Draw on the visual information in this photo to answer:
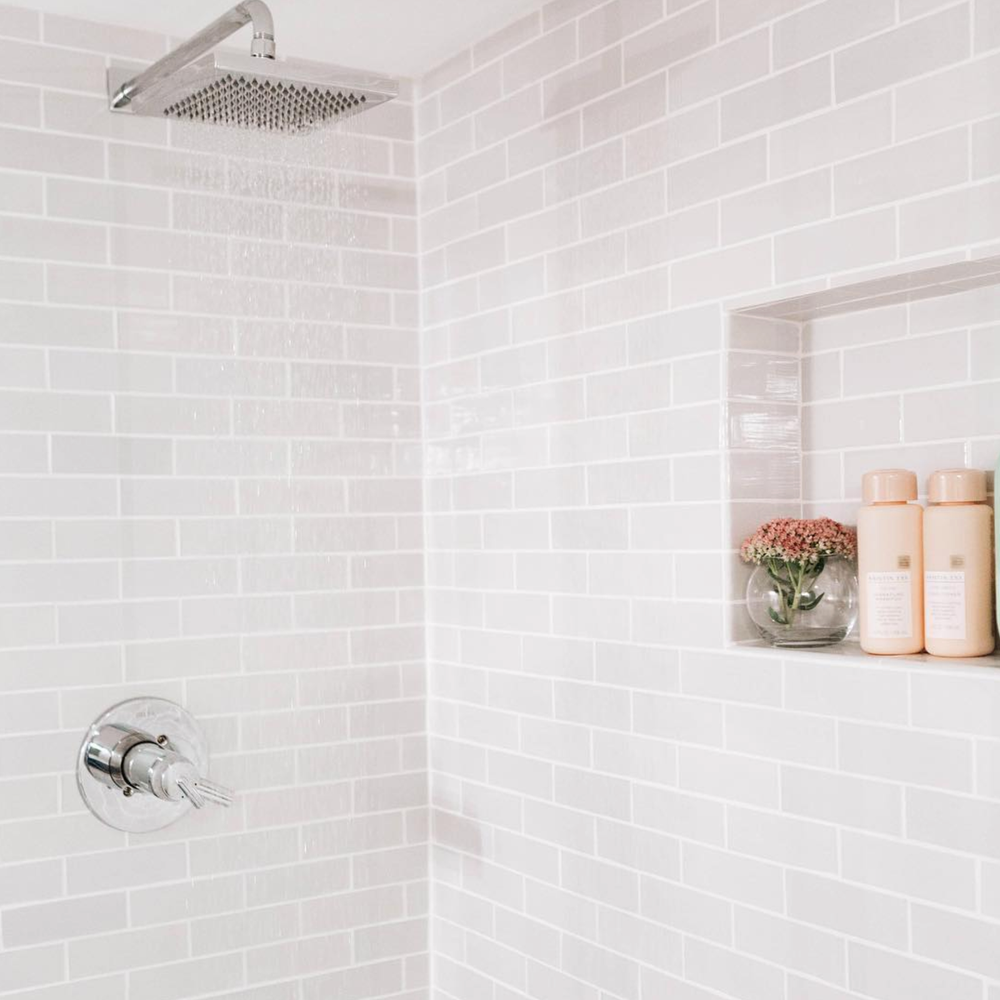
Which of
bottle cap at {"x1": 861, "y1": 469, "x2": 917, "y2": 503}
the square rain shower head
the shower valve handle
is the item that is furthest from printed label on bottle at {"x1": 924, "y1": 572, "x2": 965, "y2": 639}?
the shower valve handle

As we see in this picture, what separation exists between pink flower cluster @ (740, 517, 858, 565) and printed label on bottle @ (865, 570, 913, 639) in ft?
0.26

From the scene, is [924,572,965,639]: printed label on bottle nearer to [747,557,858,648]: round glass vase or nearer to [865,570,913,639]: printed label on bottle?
[865,570,913,639]: printed label on bottle

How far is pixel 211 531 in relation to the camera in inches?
91.7

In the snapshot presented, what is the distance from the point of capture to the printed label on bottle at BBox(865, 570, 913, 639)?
1671mm

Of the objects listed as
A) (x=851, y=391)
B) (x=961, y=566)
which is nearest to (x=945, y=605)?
(x=961, y=566)

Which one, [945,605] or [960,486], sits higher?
[960,486]

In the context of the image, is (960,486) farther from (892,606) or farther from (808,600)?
(808,600)

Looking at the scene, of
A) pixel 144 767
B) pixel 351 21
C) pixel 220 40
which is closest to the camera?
pixel 220 40

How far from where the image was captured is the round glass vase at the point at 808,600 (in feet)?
5.85

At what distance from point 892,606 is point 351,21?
1.35m

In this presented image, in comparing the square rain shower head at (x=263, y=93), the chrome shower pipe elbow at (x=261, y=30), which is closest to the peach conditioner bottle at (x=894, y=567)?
the square rain shower head at (x=263, y=93)

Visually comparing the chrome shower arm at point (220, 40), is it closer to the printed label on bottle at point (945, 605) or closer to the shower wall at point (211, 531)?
the shower wall at point (211, 531)

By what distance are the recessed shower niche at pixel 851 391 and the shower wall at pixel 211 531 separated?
0.85 meters

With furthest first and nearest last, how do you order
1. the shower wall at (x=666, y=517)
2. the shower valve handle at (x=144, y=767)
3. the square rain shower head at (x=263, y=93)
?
the shower valve handle at (x=144, y=767) < the square rain shower head at (x=263, y=93) < the shower wall at (x=666, y=517)
